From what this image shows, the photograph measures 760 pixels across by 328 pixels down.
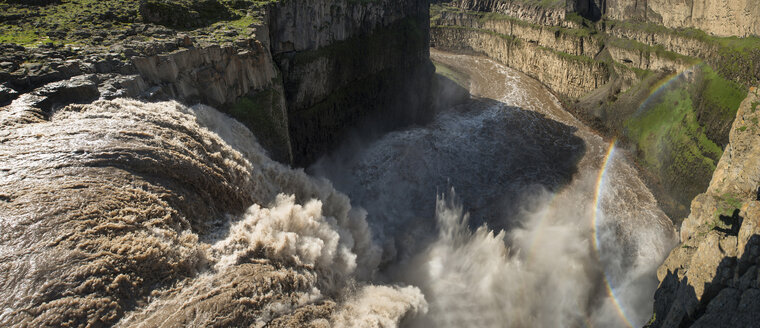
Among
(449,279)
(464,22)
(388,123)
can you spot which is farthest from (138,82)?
(464,22)

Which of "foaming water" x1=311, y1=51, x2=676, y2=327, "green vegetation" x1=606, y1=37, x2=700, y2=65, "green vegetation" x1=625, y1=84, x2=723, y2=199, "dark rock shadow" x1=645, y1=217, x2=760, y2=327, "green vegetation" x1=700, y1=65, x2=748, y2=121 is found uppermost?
"green vegetation" x1=606, y1=37, x2=700, y2=65

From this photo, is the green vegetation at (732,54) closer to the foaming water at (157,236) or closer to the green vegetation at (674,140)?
the green vegetation at (674,140)

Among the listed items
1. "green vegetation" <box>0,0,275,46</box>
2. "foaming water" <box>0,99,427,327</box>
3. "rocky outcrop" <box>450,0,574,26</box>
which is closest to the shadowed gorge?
"foaming water" <box>0,99,427,327</box>

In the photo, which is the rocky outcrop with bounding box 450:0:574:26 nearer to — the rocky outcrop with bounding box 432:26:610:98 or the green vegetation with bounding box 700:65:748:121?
the rocky outcrop with bounding box 432:26:610:98

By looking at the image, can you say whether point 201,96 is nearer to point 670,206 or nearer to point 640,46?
point 670,206

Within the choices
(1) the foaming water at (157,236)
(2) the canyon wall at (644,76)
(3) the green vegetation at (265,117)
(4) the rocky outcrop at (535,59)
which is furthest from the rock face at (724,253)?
(4) the rocky outcrop at (535,59)

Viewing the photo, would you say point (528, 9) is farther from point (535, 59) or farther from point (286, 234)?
point (286, 234)
